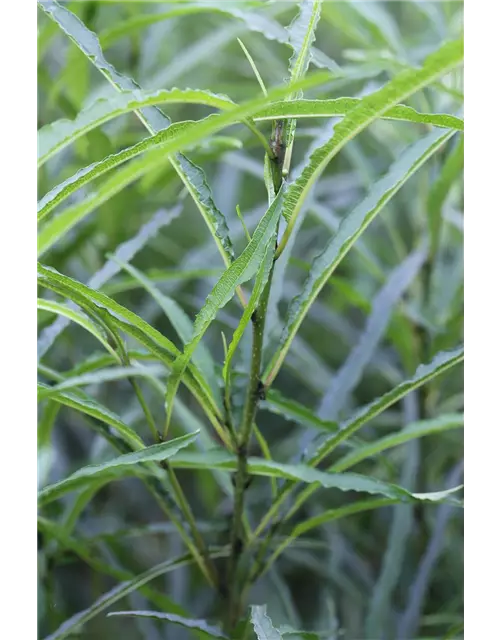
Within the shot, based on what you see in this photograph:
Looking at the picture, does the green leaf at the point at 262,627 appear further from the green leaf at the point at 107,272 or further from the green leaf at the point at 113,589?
the green leaf at the point at 107,272

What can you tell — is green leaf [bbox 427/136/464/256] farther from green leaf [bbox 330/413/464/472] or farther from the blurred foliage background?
green leaf [bbox 330/413/464/472]

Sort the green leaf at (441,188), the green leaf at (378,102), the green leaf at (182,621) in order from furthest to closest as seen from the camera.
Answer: the green leaf at (441,188)
the green leaf at (182,621)
the green leaf at (378,102)

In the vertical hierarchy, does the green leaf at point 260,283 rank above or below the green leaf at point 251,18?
below

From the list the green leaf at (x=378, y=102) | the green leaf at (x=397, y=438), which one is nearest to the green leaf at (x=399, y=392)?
the green leaf at (x=397, y=438)

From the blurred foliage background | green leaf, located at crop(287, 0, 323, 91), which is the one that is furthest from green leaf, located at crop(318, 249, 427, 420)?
green leaf, located at crop(287, 0, 323, 91)

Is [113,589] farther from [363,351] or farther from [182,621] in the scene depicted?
[363,351]

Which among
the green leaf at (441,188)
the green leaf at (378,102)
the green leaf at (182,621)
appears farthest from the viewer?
the green leaf at (441,188)
